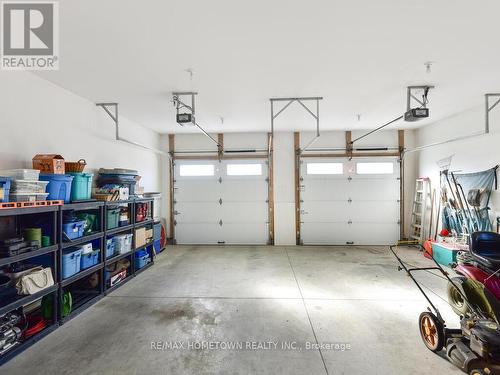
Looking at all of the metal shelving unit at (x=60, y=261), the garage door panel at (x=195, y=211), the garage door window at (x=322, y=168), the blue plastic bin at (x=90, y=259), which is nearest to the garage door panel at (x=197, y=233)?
the garage door panel at (x=195, y=211)

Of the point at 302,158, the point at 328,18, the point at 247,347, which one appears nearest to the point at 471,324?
the point at 247,347

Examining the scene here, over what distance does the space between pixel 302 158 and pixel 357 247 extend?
2714 millimetres

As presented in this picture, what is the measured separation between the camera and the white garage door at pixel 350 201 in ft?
19.2

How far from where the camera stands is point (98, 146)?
3920 mm

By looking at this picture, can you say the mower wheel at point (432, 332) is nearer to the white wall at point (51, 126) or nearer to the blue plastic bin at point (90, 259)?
the blue plastic bin at point (90, 259)

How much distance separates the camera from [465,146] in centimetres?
431

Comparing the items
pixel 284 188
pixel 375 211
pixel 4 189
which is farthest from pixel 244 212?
pixel 4 189

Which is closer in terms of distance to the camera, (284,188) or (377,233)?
(377,233)

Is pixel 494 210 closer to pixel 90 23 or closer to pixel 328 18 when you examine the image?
pixel 328 18

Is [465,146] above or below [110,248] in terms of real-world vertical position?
above

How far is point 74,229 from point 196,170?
11.9 ft

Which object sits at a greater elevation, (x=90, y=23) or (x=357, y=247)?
(x=90, y=23)

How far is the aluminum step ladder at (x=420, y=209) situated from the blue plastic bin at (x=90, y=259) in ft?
22.1

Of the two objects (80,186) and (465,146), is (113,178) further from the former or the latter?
(465,146)
